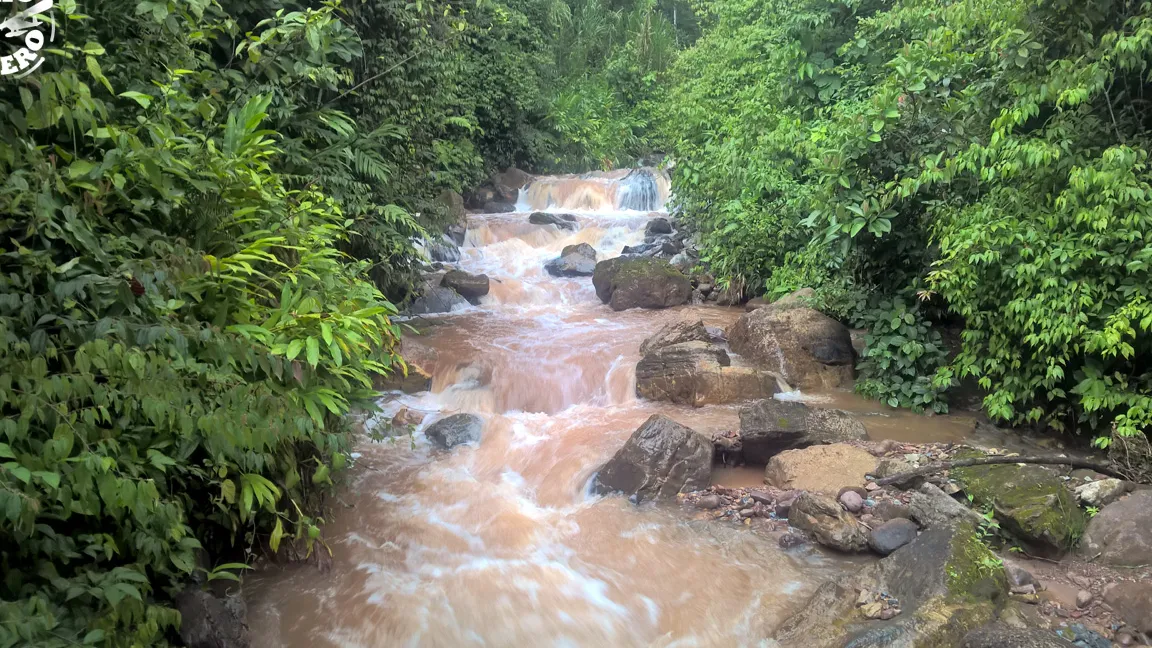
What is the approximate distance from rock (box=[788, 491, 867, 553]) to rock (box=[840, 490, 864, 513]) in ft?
0.39

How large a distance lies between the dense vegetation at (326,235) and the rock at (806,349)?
414 millimetres

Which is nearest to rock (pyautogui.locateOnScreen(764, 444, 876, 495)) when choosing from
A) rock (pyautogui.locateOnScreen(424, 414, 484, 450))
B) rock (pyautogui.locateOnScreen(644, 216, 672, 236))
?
rock (pyautogui.locateOnScreen(424, 414, 484, 450))

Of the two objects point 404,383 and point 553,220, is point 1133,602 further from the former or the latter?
point 553,220

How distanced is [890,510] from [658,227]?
36.8 feet

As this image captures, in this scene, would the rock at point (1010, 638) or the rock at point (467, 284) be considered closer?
the rock at point (1010, 638)

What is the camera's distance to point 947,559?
4324mm

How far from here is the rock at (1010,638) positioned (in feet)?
11.8

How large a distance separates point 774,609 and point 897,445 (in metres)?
2.69

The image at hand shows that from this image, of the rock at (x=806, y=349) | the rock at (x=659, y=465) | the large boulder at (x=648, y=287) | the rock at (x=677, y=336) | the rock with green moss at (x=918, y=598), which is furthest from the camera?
the large boulder at (x=648, y=287)

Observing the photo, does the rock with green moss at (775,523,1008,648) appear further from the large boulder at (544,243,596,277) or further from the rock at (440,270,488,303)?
the large boulder at (544,243,596,277)

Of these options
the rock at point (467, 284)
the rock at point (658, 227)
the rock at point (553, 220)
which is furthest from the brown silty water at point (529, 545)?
the rock at point (553, 220)

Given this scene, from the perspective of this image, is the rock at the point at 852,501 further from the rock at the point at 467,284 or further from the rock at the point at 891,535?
the rock at the point at 467,284

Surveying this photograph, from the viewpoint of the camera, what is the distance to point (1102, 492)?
5090 mm

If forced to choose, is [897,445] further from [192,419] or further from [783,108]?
[783,108]
